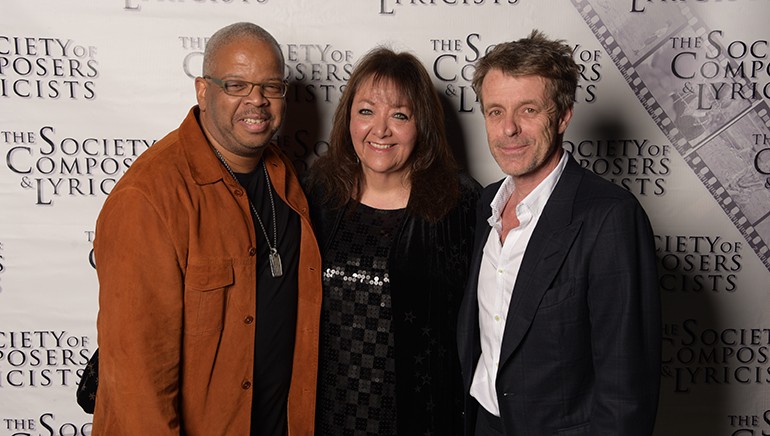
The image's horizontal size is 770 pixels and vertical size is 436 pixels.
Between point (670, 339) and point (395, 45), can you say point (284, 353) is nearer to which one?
point (395, 45)

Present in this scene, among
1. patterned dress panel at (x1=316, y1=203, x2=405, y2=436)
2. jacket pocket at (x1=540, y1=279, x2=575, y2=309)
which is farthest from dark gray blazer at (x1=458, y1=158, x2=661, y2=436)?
patterned dress panel at (x1=316, y1=203, x2=405, y2=436)

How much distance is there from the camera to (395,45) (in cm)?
247

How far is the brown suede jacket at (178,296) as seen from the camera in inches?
65.0

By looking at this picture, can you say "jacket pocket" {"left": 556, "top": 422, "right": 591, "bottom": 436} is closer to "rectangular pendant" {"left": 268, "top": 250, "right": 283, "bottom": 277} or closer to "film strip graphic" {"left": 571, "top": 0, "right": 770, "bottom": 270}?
"rectangular pendant" {"left": 268, "top": 250, "right": 283, "bottom": 277}

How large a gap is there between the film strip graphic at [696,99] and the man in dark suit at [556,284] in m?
0.89

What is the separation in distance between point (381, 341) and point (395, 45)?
3.52ft

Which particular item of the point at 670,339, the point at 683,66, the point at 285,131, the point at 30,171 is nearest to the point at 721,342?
the point at 670,339

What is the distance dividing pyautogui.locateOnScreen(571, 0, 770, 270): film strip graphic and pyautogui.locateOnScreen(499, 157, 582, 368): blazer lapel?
1002mm

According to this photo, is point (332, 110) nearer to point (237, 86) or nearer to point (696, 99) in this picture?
point (237, 86)

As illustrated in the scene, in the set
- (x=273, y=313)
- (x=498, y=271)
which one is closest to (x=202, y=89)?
(x=273, y=313)

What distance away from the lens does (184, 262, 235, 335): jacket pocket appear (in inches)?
68.1

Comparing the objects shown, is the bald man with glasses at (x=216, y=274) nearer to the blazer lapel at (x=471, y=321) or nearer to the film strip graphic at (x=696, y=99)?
the blazer lapel at (x=471, y=321)

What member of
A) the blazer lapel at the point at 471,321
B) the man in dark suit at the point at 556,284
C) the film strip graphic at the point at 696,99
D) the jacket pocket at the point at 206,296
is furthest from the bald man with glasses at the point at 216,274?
the film strip graphic at the point at 696,99

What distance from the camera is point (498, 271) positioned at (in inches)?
69.9
